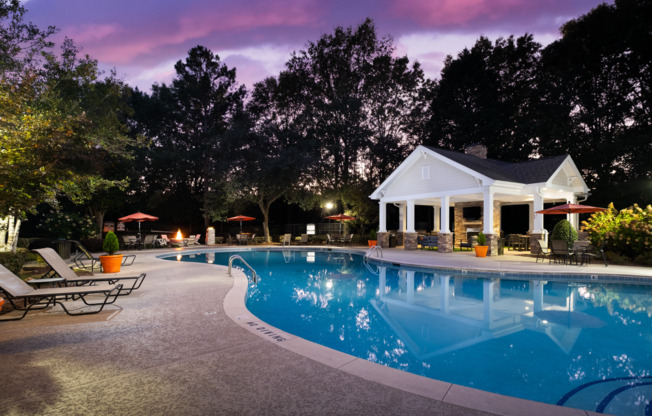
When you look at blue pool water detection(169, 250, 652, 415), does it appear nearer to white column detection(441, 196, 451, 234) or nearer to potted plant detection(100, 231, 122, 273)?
potted plant detection(100, 231, 122, 273)

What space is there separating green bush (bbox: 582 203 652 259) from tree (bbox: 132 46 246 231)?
27.5m

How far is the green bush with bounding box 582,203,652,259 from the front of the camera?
1317cm

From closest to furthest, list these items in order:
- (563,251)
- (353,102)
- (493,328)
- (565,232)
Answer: (493,328) < (563,251) < (565,232) < (353,102)

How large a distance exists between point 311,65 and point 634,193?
26299 millimetres

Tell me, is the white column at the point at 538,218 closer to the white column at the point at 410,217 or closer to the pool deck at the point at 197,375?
the white column at the point at 410,217

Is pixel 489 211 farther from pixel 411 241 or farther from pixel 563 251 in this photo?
pixel 411 241

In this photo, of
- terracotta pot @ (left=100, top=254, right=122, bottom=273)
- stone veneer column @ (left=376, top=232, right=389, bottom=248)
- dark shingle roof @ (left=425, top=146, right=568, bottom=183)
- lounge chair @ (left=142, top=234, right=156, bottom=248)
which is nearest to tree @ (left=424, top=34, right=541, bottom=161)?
dark shingle roof @ (left=425, top=146, right=568, bottom=183)

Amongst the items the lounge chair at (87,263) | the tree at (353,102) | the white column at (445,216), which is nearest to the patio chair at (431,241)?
the white column at (445,216)

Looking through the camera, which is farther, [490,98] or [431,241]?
[490,98]

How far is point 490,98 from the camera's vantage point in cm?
3139

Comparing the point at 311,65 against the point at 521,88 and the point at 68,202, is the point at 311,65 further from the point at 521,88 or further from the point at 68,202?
the point at 68,202

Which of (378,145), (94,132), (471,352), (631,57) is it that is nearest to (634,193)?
(631,57)

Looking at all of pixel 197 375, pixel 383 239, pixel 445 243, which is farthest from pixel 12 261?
pixel 383 239

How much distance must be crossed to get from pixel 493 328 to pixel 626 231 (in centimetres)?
1199
